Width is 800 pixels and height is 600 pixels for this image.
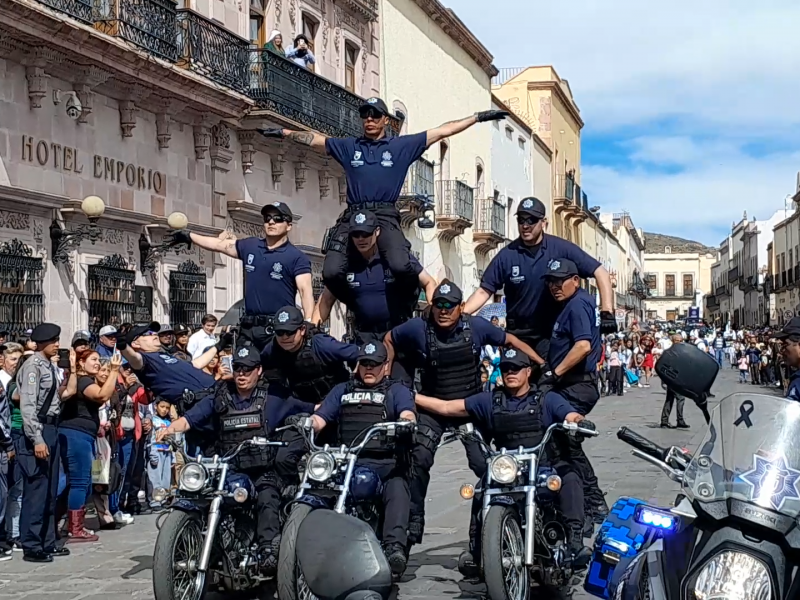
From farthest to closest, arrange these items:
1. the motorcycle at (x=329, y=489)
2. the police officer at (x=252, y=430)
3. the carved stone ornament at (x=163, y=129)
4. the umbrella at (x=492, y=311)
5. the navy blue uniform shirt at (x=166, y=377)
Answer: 1. the umbrella at (x=492, y=311)
2. the carved stone ornament at (x=163, y=129)
3. the navy blue uniform shirt at (x=166, y=377)
4. the police officer at (x=252, y=430)
5. the motorcycle at (x=329, y=489)

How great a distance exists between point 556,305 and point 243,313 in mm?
2403

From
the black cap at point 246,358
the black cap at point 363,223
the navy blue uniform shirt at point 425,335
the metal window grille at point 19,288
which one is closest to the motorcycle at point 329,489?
the black cap at point 246,358

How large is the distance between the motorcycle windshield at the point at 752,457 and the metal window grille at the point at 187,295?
46.3 ft

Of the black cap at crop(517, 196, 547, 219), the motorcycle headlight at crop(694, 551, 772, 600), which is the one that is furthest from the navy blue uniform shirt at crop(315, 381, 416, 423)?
the motorcycle headlight at crop(694, 551, 772, 600)

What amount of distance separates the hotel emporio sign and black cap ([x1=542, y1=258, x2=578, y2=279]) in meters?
8.11

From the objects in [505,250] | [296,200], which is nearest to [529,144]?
[296,200]

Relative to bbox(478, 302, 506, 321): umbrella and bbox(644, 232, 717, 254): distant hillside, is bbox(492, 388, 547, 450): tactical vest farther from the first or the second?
bbox(644, 232, 717, 254): distant hillside

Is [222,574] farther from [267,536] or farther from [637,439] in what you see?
[637,439]

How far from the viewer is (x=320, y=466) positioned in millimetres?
6312

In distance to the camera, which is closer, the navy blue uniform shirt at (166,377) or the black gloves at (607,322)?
the black gloves at (607,322)

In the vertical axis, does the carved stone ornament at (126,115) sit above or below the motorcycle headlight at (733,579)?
above

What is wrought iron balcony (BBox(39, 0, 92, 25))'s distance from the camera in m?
13.3

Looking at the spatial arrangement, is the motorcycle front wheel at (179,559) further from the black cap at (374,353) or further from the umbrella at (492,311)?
the umbrella at (492,311)

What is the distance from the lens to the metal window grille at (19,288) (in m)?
13.0
